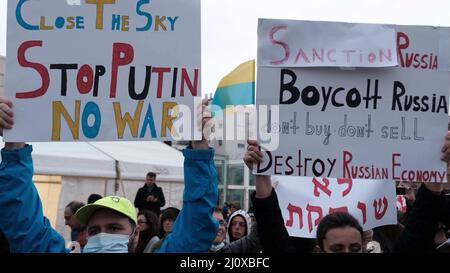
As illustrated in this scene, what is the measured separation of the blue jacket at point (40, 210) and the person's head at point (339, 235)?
2.27ft

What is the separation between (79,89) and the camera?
9.05 feet

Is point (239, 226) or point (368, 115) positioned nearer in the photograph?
point (368, 115)

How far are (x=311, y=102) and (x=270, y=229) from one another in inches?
29.7

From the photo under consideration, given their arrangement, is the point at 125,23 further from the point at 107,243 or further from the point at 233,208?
the point at 233,208

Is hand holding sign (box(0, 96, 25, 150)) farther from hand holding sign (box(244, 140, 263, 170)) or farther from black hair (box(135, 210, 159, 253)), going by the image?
black hair (box(135, 210, 159, 253))

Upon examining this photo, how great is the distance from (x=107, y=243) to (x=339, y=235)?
1.16m

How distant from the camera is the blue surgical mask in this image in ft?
8.92

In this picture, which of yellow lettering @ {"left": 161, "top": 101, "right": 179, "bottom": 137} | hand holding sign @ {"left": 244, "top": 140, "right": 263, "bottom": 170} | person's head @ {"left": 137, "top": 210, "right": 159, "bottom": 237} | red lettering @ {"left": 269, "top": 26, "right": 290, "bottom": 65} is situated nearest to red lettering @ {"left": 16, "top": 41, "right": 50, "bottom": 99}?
yellow lettering @ {"left": 161, "top": 101, "right": 179, "bottom": 137}

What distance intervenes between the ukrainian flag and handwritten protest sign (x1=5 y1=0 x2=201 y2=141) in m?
1.48

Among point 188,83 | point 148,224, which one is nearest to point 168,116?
point 188,83

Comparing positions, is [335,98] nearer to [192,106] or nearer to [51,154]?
[192,106]

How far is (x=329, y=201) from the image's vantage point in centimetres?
357

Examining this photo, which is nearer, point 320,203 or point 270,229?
point 270,229
